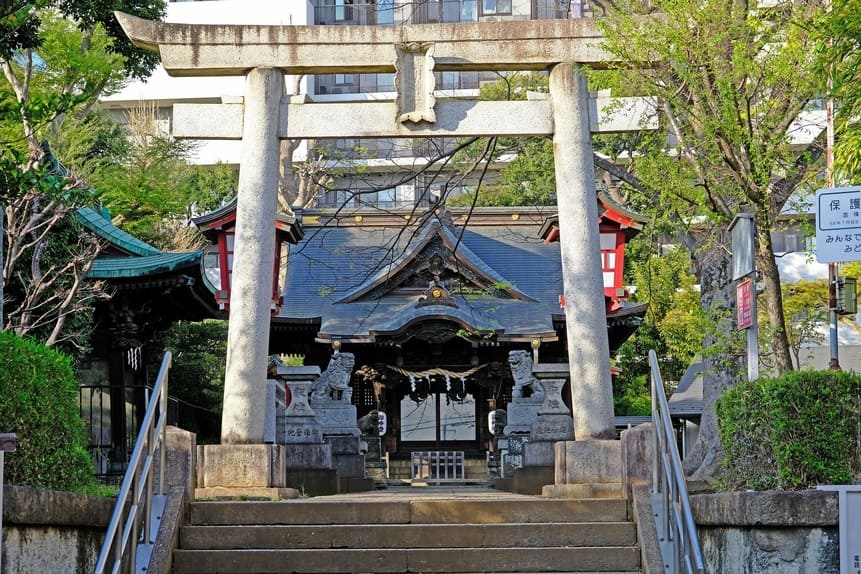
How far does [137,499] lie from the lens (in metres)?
7.86

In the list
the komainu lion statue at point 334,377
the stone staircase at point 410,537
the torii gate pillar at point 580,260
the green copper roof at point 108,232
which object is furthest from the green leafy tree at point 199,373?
the stone staircase at point 410,537

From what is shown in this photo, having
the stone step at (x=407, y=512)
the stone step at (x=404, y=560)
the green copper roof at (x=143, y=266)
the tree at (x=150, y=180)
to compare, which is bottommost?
the stone step at (x=404, y=560)

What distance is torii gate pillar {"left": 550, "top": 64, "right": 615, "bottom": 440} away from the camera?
11.6m

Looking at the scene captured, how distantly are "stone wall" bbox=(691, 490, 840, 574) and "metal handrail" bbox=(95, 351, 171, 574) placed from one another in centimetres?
361

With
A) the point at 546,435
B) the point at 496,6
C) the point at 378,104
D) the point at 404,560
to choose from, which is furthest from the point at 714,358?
the point at 496,6

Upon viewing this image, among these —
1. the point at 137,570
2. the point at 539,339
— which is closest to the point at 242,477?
the point at 137,570

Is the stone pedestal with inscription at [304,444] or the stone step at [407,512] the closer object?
the stone step at [407,512]

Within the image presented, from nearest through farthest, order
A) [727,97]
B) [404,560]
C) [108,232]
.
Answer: [404,560] < [727,97] < [108,232]

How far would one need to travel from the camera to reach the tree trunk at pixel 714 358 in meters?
12.5

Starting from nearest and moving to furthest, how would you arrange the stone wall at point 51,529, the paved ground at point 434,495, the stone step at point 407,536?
1. the stone wall at point 51,529
2. the stone step at point 407,536
3. the paved ground at point 434,495

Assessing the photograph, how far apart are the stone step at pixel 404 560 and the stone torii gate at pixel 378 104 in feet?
11.1

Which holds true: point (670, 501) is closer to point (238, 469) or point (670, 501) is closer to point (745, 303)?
point (745, 303)

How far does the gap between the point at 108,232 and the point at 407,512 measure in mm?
11083

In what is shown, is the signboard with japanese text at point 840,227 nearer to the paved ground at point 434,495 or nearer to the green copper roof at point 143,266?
the paved ground at point 434,495
